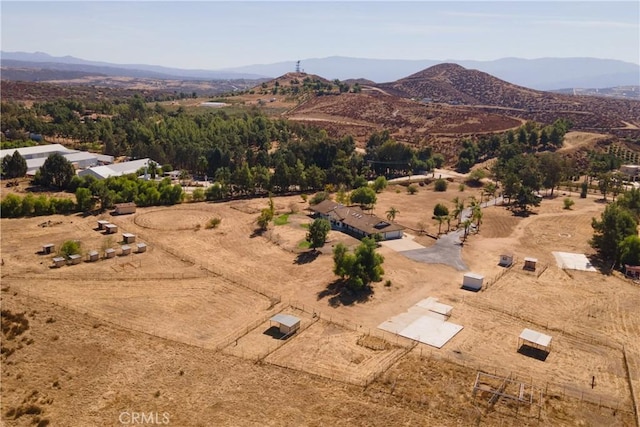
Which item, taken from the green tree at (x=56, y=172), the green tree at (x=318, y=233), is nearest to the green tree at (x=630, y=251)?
the green tree at (x=318, y=233)

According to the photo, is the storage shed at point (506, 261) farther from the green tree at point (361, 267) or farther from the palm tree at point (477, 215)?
the green tree at point (361, 267)

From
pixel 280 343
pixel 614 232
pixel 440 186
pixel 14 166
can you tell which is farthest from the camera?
pixel 440 186

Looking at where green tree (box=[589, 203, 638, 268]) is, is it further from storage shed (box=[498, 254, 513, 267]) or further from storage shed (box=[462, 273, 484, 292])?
storage shed (box=[462, 273, 484, 292])

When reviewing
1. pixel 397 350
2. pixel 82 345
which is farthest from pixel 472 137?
pixel 82 345

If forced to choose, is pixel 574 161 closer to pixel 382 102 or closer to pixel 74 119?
pixel 382 102

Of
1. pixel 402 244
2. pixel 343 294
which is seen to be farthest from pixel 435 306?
pixel 402 244

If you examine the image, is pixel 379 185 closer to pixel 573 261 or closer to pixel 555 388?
pixel 573 261

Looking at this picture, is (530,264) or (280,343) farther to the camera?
(530,264)
